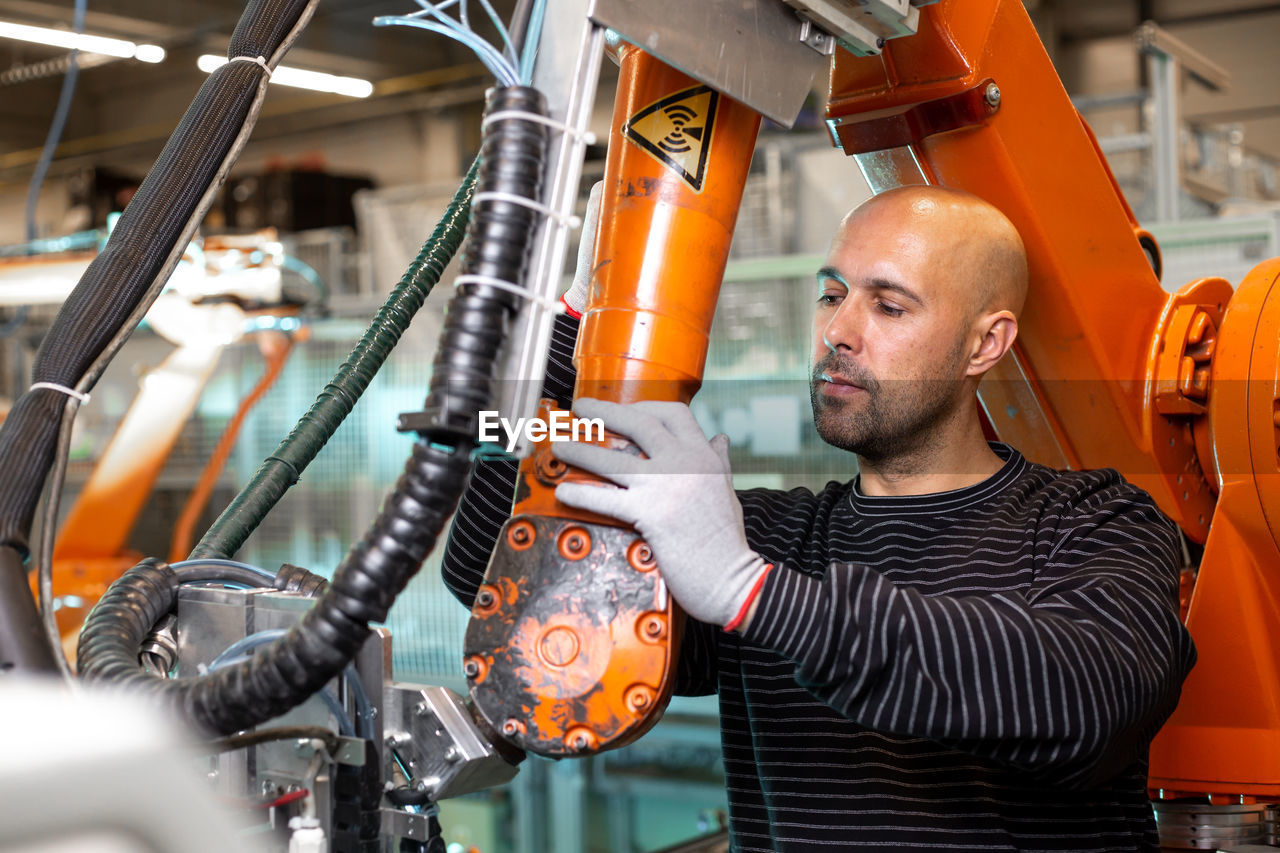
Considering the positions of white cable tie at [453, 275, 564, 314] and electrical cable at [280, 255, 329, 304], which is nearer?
white cable tie at [453, 275, 564, 314]

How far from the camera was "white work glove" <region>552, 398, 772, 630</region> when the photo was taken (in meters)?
1.01

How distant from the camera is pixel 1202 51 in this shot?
1080cm

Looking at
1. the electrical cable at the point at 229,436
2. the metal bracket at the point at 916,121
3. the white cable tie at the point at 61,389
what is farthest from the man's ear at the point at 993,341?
the electrical cable at the point at 229,436

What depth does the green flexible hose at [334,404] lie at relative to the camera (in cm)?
135

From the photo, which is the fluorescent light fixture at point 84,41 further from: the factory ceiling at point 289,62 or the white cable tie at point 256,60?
the white cable tie at point 256,60

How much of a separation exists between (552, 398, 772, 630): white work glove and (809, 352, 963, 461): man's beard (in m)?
0.50

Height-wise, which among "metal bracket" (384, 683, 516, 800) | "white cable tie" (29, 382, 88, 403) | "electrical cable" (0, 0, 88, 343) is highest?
"electrical cable" (0, 0, 88, 343)

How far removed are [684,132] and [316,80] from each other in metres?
10.9

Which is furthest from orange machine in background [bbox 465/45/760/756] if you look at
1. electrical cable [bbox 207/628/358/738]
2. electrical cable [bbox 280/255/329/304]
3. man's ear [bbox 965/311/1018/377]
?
electrical cable [bbox 280/255/329/304]

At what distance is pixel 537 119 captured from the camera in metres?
0.91

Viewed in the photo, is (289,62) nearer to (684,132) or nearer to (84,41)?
(84,41)

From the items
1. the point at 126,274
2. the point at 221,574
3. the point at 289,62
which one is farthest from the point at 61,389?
the point at 289,62

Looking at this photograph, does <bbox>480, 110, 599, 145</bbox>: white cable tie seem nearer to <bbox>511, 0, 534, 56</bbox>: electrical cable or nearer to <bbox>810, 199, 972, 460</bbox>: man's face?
<bbox>511, 0, 534, 56</bbox>: electrical cable

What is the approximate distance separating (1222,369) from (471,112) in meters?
12.1
